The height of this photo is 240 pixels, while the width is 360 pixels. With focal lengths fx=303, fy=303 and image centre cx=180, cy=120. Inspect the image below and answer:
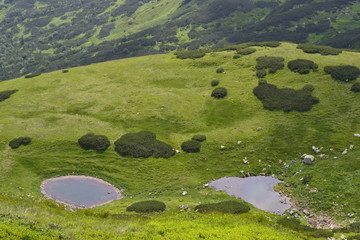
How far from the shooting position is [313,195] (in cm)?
3375

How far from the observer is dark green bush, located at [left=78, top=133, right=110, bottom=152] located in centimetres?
4347

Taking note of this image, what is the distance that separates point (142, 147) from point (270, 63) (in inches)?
1334

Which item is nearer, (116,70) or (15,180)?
(15,180)

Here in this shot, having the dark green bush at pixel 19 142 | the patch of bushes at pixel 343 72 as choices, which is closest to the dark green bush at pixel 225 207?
the dark green bush at pixel 19 142

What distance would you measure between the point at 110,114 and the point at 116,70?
22425 mm

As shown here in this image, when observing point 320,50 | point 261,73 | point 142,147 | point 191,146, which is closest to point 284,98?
point 261,73

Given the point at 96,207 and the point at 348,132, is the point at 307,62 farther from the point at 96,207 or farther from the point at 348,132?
the point at 96,207

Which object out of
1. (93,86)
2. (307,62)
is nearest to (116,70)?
(93,86)

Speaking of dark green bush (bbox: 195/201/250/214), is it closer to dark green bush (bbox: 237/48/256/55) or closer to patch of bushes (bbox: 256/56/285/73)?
patch of bushes (bbox: 256/56/285/73)

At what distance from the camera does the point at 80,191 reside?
36.9 meters

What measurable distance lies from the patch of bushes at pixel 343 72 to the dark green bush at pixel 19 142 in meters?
51.3

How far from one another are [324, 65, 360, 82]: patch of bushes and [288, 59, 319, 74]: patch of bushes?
98.8 inches

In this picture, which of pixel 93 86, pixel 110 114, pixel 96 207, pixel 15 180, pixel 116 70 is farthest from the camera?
pixel 116 70

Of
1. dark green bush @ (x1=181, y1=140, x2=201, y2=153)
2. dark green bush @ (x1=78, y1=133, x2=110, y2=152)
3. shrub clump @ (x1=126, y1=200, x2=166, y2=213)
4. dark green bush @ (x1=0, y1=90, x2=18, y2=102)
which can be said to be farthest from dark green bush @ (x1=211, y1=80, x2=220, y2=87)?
dark green bush @ (x1=0, y1=90, x2=18, y2=102)
